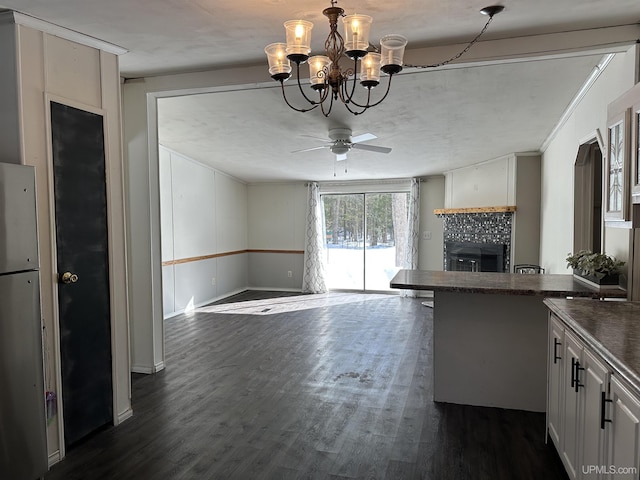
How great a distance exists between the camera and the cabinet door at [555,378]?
2148mm

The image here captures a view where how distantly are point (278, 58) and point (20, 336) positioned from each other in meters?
1.85

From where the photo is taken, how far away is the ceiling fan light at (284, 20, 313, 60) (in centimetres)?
189

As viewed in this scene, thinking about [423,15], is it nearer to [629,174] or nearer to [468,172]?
[629,174]

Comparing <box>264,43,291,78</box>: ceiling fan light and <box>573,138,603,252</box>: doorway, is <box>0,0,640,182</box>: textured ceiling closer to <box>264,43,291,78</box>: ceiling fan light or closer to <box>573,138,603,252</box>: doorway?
<box>264,43,291,78</box>: ceiling fan light

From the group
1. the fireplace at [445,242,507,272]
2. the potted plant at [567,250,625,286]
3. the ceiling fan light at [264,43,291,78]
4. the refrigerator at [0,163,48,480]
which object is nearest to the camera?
the refrigerator at [0,163,48,480]

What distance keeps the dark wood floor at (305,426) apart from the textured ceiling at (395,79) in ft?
7.88

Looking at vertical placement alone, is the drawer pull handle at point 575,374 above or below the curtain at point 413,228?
Result: below

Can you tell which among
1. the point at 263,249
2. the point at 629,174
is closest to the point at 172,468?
the point at 629,174

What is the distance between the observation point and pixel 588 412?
5.62 ft

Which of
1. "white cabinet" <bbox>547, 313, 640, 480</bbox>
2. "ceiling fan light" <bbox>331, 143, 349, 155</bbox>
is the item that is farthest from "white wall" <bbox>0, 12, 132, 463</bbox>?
"white cabinet" <bbox>547, 313, 640, 480</bbox>

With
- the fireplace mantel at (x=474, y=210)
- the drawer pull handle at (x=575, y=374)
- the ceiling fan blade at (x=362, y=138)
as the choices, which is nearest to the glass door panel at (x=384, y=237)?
the fireplace mantel at (x=474, y=210)

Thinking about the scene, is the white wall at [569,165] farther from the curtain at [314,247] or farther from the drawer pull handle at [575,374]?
the curtain at [314,247]

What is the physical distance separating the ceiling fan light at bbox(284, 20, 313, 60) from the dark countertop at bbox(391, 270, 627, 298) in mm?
1598

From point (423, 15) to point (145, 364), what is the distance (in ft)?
11.3
